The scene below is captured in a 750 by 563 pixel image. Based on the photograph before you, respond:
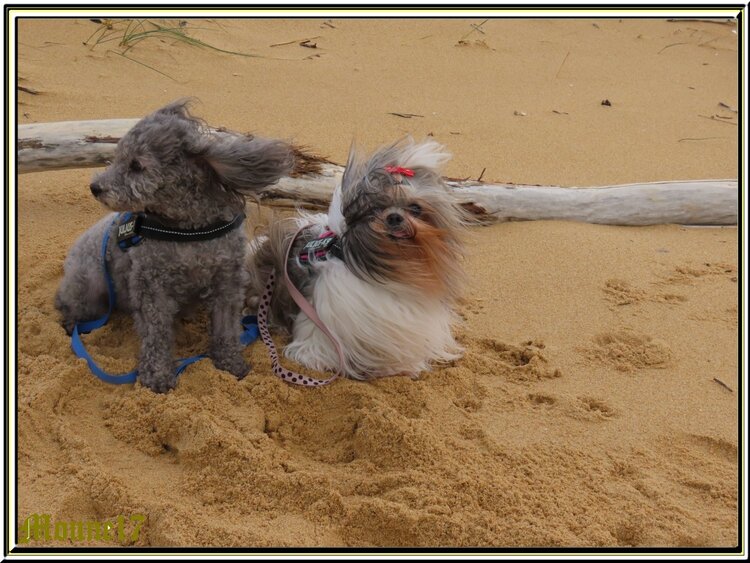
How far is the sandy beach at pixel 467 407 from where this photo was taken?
2.89 metres

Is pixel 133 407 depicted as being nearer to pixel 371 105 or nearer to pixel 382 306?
pixel 382 306

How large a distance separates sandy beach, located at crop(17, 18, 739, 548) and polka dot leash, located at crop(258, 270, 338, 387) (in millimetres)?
72

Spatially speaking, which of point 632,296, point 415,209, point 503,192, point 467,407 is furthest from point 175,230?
point 632,296

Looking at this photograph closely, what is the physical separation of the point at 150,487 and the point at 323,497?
758 mm

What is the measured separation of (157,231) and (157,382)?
2.54 ft

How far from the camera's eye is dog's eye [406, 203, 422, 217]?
139 inches

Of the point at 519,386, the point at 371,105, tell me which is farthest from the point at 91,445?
the point at 371,105

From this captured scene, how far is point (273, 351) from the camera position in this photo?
12.7 ft

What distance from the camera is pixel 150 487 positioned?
9.92 ft

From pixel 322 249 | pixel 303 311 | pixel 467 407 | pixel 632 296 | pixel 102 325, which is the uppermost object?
pixel 322 249

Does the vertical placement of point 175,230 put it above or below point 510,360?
above

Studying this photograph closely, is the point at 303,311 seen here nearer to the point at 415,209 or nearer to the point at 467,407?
the point at 415,209

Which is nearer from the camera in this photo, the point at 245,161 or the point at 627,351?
the point at 245,161

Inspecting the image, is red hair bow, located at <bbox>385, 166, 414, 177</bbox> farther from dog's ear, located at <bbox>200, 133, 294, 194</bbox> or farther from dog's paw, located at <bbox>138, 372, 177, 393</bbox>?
dog's paw, located at <bbox>138, 372, 177, 393</bbox>
